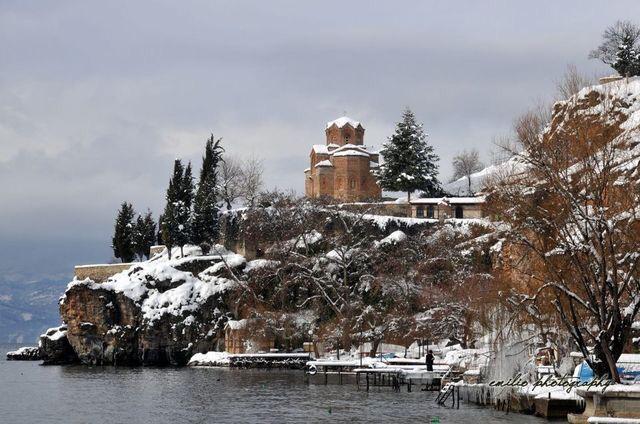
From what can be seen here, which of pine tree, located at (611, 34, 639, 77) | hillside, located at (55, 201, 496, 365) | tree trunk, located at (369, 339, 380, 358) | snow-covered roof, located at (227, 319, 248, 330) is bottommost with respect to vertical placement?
tree trunk, located at (369, 339, 380, 358)

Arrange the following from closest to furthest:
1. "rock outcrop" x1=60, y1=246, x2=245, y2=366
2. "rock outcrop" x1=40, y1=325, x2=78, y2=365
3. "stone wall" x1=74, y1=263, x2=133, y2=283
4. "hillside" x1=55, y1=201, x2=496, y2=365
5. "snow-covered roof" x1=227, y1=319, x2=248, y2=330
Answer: "hillside" x1=55, y1=201, x2=496, y2=365, "snow-covered roof" x1=227, y1=319, x2=248, y2=330, "rock outcrop" x1=60, y1=246, x2=245, y2=366, "rock outcrop" x1=40, y1=325, x2=78, y2=365, "stone wall" x1=74, y1=263, x2=133, y2=283

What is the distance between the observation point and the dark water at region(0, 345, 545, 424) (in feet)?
108

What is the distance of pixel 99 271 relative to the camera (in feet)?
252

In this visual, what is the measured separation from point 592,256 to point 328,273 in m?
39.4

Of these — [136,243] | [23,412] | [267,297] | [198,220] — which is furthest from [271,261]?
[23,412]

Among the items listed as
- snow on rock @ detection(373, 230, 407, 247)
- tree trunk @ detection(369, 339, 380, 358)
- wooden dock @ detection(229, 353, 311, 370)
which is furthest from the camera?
snow on rock @ detection(373, 230, 407, 247)

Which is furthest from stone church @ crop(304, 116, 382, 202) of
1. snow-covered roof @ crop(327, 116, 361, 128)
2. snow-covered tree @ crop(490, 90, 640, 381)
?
snow-covered tree @ crop(490, 90, 640, 381)

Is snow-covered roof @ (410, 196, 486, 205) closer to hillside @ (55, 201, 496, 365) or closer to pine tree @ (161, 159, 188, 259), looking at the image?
hillside @ (55, 201, 496, 365)

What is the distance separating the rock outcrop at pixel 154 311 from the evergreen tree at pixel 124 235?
10718mm

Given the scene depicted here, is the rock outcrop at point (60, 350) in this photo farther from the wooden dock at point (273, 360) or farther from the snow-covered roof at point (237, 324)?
the wooden dock at point (273, 360)

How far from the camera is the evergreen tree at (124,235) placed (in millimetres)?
83875

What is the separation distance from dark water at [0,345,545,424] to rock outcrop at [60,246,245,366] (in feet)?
38.5

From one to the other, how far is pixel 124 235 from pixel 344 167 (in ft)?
64.5

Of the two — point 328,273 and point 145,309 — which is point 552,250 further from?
point 145,309
